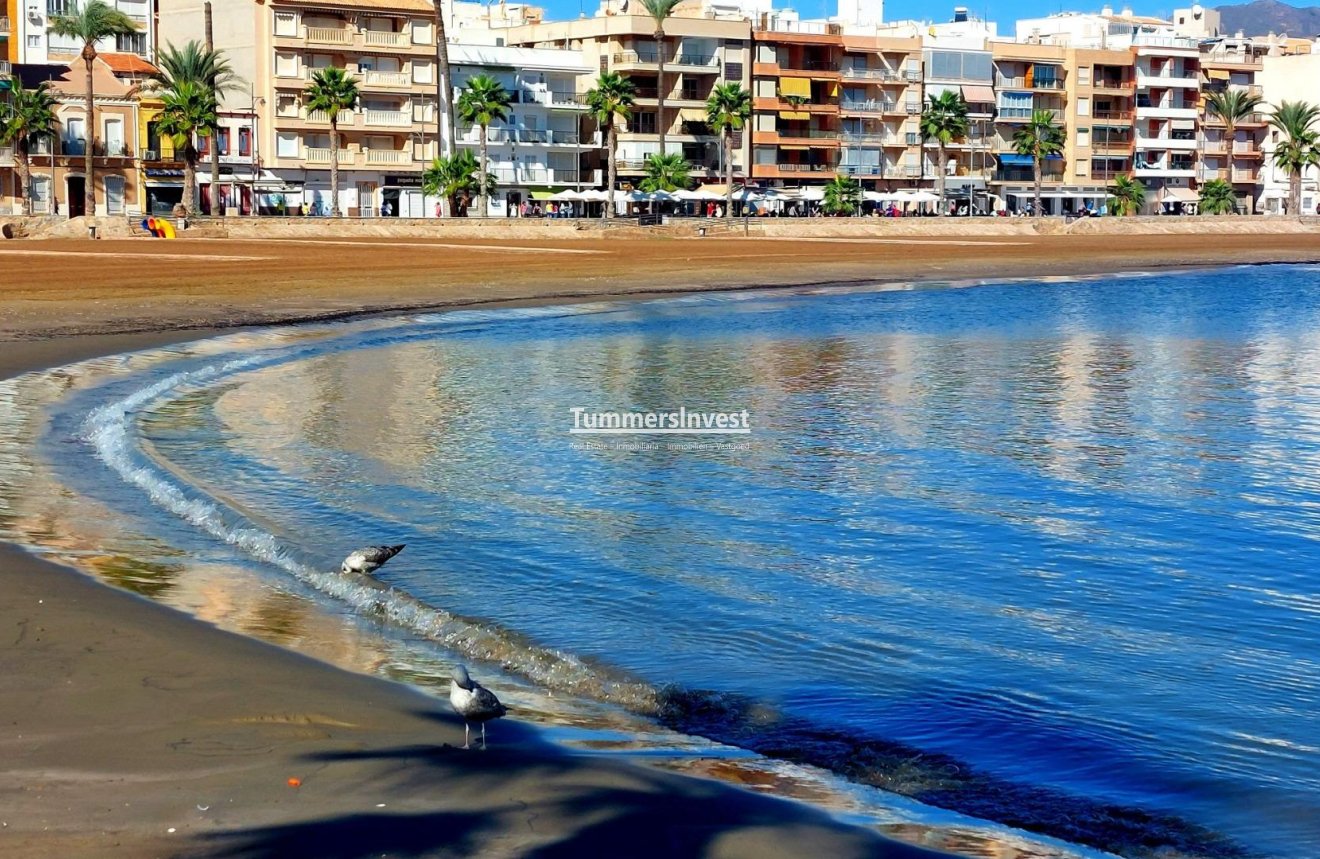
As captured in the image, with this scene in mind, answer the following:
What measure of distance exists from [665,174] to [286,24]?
72.9 ft

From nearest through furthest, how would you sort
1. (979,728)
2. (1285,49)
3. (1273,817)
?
(1273,817), (979,728), (1285,49)

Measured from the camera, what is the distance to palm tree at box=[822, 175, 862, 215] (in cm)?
9306

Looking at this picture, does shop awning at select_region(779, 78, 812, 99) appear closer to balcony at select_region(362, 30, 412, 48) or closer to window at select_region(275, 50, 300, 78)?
balcony at select_region(362, 30, 412, 48)

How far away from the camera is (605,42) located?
331 ft

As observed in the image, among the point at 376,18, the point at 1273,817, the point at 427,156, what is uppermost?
the point at 376,18

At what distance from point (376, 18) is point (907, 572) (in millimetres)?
83887

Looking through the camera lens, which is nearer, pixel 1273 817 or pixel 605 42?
pixel 1273 817

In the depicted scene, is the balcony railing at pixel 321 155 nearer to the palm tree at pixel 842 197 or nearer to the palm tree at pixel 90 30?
the palm tree at pixel 90 30

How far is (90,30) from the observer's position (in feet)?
276

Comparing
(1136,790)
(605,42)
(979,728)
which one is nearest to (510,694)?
(979,728)

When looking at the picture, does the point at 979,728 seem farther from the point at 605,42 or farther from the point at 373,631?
the point at 605,42

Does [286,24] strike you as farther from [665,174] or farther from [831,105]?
[831,105]

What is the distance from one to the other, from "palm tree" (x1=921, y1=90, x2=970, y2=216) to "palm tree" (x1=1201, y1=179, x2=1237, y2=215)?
16946mm

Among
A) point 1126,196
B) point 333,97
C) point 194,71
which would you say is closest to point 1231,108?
point 1126,196
